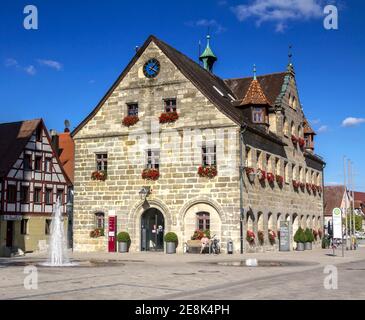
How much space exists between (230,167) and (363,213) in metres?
104

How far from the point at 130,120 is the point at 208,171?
5.98 m

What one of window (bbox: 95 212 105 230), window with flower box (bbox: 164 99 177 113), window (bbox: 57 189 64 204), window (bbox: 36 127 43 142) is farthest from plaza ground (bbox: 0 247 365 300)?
window (bbox: 57 189 64 204)

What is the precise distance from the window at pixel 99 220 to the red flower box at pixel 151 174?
13.0 feet

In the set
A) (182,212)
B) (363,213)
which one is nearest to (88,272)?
(182,212)

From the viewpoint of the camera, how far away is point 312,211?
46.7m

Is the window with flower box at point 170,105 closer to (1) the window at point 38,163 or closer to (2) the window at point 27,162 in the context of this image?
(2) the window at point 27,162

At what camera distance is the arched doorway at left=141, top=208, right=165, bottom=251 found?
34656mm

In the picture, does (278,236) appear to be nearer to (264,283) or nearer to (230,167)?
(230,167)

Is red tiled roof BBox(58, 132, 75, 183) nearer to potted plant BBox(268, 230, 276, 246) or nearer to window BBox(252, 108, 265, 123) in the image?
window BBox(252, 108, 265, 123)

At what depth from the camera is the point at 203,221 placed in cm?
3250

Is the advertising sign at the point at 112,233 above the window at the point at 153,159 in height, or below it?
below

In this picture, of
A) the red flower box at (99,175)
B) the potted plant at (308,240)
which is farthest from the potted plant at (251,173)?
the red flower box at (99,175)

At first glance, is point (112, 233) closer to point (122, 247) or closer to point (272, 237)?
point (122, 247)

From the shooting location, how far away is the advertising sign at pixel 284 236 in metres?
36.2
